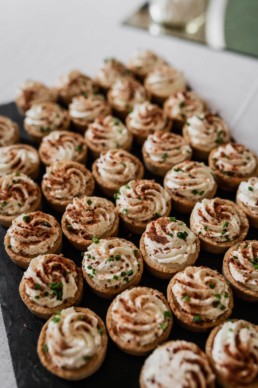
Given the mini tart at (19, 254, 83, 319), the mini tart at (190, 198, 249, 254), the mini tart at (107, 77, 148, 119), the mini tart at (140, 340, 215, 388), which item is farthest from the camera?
the mini tart at (107, 77, 148, 119)

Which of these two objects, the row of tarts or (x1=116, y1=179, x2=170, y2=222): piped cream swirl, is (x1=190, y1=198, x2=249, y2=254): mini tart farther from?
(x1=116, y1=179, x2=170, y2=222): piped cream swirl

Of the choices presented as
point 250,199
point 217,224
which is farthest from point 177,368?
point 250,199

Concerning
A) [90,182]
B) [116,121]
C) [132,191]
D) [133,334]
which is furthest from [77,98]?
[133,334]

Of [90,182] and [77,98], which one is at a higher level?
[77,98]

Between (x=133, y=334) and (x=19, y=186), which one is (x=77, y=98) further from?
(x=133, y=334)

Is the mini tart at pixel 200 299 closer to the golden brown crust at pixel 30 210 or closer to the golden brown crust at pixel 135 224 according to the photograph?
the golden brown crust at pixel 135 224

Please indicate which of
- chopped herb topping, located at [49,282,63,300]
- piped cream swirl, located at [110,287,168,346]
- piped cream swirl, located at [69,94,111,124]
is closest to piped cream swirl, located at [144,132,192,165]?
piped cream swirl, located at [69,94,111,124]
